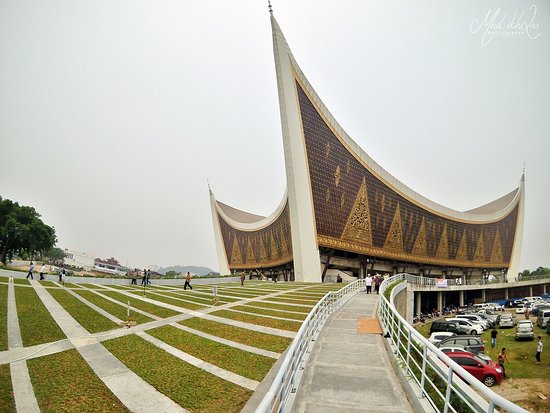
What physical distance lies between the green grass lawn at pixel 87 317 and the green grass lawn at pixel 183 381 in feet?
6.33

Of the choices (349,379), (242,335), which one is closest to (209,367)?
(242,335)

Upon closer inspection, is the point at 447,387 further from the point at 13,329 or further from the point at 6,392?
the point at 13,329

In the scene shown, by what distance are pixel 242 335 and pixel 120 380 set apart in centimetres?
348

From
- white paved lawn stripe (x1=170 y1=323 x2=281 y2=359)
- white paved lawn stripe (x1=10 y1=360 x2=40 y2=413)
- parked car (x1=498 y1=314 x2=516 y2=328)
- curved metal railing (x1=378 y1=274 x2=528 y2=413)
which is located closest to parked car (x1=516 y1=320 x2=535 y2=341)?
parked car (x1=498 y1=314 x2=516 y2=328)

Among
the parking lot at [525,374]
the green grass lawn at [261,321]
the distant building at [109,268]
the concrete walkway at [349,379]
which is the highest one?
the concrete walkway at [349,379]

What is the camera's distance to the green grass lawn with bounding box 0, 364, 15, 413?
13.0ft

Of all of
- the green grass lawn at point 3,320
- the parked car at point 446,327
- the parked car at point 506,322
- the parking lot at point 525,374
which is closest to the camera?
the green grass lawn at point 3,320

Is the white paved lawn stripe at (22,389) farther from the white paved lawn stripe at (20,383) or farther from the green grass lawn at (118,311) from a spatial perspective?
the green grass lawn at (118,311)

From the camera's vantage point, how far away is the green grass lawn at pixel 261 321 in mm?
9156

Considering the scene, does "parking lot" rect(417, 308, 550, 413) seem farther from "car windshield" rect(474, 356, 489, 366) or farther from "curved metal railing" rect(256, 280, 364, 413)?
"curved metal railing" rect(256, 280, 364, 413)

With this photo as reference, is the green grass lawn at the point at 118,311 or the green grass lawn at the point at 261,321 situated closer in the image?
the green grass lawn at the point at 261,321

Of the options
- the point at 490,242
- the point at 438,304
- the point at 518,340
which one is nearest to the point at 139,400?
the point at 518,340

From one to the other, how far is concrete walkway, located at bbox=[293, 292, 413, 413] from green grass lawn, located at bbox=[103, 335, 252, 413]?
A: 3.50 feet

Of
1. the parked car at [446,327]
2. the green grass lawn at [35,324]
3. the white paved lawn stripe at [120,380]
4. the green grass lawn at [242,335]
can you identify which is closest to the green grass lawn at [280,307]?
the green grass lawn at [242,335]
